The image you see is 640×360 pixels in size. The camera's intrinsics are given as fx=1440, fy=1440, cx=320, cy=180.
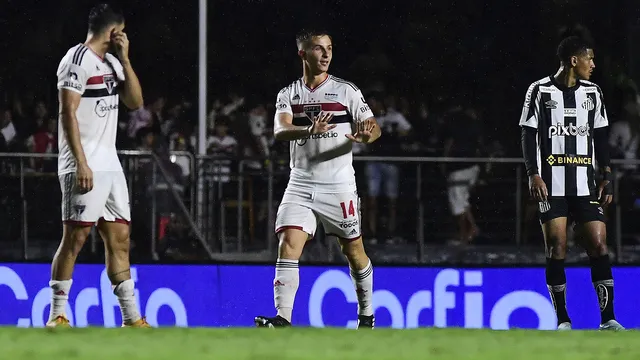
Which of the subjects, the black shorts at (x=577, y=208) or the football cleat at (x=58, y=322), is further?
the black shorts at (x=577, y=208)

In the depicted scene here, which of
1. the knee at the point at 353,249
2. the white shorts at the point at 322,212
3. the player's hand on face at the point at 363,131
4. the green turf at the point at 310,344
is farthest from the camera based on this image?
the knee at the point at 353,249

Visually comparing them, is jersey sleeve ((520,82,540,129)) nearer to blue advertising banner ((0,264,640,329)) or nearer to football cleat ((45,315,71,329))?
blue advertising banner ((0,264,640,329))

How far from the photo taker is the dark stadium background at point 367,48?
56.5 feet

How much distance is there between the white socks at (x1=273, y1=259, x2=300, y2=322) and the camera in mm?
8500

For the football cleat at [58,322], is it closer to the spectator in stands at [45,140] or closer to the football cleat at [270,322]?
the football cleat at [270,322]

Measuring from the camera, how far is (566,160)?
9.33 m

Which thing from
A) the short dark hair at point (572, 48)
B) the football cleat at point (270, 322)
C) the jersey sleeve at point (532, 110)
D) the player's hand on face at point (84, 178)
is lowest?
the football cleat at point (270, 322)

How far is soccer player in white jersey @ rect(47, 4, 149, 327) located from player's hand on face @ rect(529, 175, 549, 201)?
271 cm

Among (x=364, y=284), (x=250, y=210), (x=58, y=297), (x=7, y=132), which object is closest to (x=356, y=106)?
(x=364, y=284)

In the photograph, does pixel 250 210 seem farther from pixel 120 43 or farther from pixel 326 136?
pixel 120 43

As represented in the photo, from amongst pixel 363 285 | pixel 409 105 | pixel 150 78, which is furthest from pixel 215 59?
pixel 363 285

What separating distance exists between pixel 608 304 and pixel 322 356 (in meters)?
3.61

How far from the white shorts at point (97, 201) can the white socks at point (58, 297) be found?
342mm

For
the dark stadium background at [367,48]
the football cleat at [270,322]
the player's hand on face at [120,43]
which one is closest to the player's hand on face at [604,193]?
the football cleat at [270,322]
